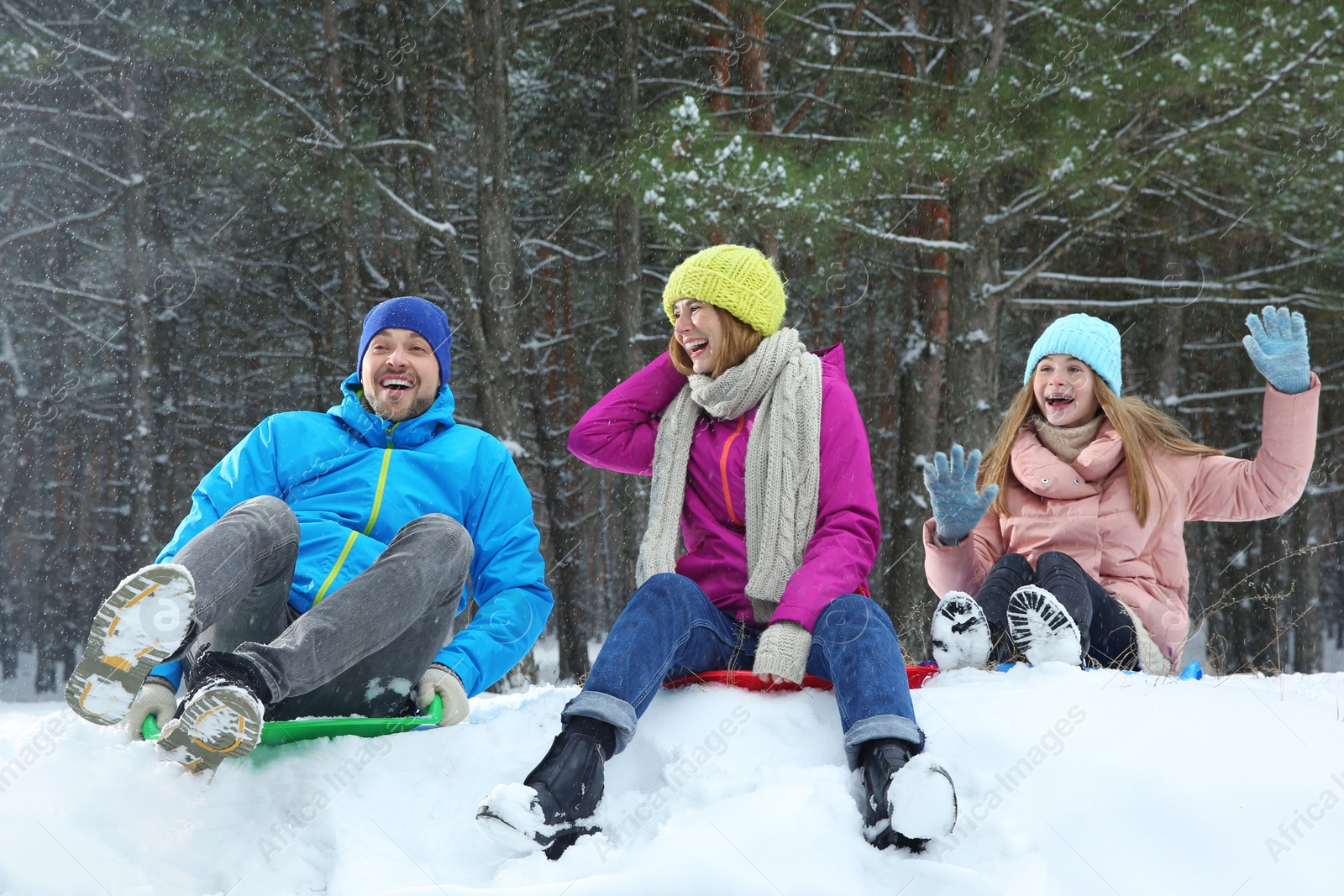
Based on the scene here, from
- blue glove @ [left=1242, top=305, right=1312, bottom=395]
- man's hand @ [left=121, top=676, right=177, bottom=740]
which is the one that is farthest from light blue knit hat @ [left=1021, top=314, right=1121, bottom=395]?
man's hand @ [left=121, top=676, right=177, bottom=740]

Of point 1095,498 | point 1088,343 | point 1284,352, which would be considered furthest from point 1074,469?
point 1284,352

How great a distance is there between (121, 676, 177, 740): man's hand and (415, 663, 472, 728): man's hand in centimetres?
60

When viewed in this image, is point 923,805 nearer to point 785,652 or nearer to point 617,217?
point 785,652

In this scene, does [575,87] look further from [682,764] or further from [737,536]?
[682,764]

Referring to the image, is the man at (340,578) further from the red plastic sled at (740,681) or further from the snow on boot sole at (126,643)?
the red plastic sled at (740,681)

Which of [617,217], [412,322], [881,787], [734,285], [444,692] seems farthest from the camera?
[617,217]

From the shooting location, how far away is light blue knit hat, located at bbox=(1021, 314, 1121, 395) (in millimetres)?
3379

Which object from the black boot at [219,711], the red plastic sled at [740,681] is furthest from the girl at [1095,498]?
the black boot at [219,711]

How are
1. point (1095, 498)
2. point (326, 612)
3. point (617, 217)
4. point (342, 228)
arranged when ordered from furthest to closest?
point (342, 228)
point (617, 217)
point (1095, 498)
point (326, 612)

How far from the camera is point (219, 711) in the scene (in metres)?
2.00

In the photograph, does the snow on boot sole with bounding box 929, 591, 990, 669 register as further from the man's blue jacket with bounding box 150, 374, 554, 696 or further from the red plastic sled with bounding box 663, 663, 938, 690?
the man's blue jacket with bounding box 150, 374, 554, 696

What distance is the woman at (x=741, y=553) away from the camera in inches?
79.4

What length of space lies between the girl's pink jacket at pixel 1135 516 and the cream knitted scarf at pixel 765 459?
69 cm

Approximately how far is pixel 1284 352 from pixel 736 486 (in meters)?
1.79
